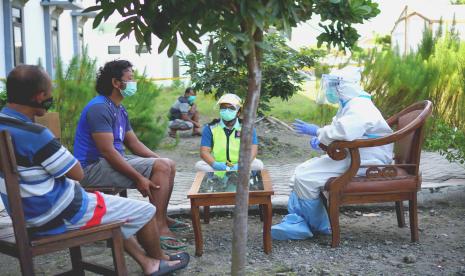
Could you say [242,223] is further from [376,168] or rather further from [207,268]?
[376,168]

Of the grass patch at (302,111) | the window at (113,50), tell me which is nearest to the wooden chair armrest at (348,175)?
the grass patch at (302,111)

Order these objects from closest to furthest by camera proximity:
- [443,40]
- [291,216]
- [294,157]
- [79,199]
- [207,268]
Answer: [79,199], [207,268], [291,216], [294,157], [443,40]

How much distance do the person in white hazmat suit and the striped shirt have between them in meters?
2.00

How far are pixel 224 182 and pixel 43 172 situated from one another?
1.86m

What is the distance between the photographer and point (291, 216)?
492cm

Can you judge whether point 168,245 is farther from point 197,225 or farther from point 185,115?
point 185,115

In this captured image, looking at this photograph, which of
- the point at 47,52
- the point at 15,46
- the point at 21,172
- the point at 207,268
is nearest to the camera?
the point at 21,172

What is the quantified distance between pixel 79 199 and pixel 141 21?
105cm

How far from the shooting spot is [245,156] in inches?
124

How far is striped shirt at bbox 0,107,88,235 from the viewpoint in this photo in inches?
119

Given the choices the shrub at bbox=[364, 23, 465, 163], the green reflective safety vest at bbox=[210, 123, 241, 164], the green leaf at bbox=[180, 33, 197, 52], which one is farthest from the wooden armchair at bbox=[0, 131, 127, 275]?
the shrub at bbox=[364, 23, 465, 163]

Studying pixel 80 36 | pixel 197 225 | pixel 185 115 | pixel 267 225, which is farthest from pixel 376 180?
pixel 80 36

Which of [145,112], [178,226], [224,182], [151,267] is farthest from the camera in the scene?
[145,112]

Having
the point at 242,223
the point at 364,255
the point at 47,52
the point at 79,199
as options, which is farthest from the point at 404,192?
the point at 47,52
